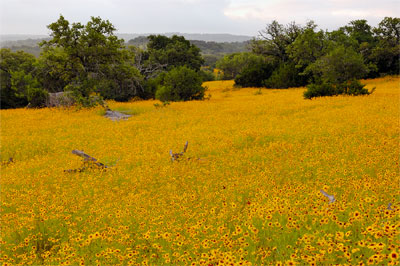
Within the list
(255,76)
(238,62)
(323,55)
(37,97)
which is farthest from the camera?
(238,62)

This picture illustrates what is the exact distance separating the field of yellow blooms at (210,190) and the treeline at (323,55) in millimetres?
7984

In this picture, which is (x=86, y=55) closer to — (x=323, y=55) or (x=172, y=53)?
(x=172, y=53)

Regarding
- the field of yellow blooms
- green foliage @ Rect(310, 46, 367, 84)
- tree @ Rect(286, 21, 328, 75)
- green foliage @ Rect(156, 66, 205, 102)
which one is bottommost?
the field of yellow blooms

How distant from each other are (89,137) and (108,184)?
661 centimetres

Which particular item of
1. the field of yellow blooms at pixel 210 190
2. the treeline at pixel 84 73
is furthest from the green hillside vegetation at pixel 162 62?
the field of yellow blooms at pixel 210 190

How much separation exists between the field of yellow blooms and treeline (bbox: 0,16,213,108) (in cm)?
663

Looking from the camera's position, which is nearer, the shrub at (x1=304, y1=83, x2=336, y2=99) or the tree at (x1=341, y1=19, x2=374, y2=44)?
the shrub at (x1=304, y1=83, x2=336, y2=99)

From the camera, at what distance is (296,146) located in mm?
9914

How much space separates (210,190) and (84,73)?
1869cm

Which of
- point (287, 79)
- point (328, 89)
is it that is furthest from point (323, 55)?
point (328, 89)

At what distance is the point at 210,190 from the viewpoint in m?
6.86

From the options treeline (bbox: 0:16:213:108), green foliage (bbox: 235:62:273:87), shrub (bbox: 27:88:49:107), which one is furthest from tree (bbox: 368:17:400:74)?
shrub (bbox: 27:88:49:107)

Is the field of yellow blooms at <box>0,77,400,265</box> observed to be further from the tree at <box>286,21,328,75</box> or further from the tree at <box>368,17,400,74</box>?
the tree at <box>368,17,400,74</box>

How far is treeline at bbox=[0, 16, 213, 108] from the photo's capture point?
21031mm
